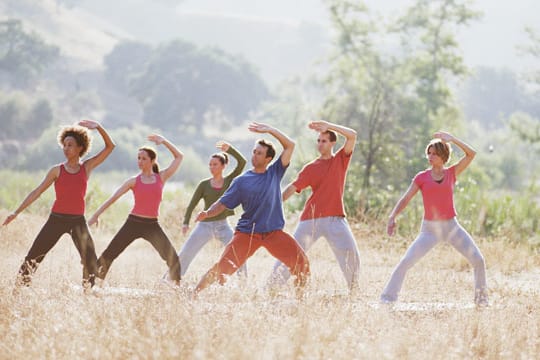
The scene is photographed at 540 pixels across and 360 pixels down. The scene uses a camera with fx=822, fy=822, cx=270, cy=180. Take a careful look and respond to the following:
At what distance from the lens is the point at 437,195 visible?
298 inches

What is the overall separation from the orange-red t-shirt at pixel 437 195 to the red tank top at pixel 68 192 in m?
3.10

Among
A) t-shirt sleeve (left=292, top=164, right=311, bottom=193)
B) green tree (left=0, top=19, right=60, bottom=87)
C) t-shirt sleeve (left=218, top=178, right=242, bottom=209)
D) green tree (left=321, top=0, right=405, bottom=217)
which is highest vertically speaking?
green tree (left=0, top=19, right=60, bottom=87)

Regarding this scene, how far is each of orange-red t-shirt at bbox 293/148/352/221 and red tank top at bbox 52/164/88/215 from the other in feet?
6.48

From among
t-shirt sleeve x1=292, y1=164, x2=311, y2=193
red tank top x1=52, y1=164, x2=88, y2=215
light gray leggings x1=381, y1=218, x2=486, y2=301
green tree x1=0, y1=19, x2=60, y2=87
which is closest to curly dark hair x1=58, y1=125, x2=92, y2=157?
red tank top x1=52, y1=164, x2=88, y2=215

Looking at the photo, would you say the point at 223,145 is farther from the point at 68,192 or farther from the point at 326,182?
the point at 68,192

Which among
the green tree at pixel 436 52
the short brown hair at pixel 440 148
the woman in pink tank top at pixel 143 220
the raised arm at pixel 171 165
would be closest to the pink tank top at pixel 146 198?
the woman in pink tank top at pixel 143 220

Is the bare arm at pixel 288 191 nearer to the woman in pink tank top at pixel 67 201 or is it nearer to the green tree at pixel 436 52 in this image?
the woman in pink tank top at pixel 67 201

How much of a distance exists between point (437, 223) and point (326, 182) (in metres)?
1.08

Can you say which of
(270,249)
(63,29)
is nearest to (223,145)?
(270,249)

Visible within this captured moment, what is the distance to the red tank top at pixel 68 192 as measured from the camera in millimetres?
7438

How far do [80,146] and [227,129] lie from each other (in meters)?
73.5

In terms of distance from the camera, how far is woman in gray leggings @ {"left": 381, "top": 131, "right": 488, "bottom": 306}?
7.51 metres

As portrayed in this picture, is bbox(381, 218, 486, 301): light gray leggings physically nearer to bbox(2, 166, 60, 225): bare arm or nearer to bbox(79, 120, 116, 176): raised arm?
bbox(79, 120, 116, 176): raised arm

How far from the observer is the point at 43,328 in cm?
551
